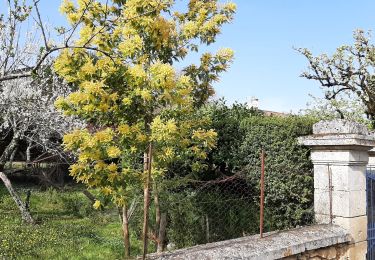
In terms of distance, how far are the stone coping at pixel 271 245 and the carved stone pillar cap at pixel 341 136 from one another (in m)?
1.03

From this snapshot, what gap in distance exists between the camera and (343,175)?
537 cm

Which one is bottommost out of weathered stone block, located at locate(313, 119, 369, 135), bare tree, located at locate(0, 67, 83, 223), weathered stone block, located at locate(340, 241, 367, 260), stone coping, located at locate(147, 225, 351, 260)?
weathered stone block, located at locate(340, 241, 367, 260)

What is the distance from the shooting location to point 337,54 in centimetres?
1634

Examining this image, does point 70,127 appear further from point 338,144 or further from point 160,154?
point 338,144

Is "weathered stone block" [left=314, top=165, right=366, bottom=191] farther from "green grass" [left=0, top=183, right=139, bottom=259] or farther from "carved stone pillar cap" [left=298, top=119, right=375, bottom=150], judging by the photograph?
"green grass" [left=0, top=183, right=139, bottom=259]

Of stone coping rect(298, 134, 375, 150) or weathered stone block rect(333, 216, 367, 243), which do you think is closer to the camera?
stone coping rect(298, 134, 375, 150)

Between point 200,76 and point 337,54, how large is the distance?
11.2 metres

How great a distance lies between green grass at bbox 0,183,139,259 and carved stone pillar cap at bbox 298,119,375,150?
3571mm

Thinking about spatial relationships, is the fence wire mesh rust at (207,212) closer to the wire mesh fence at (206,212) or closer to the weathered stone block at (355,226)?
the wire mesh fence at (206,212)

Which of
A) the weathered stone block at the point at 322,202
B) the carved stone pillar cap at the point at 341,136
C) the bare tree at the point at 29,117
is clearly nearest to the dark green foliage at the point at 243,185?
the weathered stone block at the point at 322,202

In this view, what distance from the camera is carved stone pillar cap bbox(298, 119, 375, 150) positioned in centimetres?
523

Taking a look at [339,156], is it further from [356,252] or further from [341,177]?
[356,252]

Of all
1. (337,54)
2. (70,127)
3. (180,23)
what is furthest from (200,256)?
(337,54)

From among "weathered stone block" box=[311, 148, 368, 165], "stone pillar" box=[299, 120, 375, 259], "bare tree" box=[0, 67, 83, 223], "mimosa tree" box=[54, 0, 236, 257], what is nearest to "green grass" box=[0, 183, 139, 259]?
"bare tree" box=[0, 67, 83, 223]
